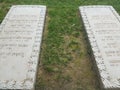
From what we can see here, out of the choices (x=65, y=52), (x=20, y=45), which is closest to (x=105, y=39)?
(x=65, y=52)

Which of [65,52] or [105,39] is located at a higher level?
[105,39]

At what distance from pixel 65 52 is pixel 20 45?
1.03 metres

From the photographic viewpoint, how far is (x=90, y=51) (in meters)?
5.63

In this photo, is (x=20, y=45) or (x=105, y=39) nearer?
(x=20, y=45)

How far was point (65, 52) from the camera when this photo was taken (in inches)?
225

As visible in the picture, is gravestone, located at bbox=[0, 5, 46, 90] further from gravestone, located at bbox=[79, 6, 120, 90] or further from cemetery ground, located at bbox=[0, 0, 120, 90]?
gravestone, located at bbox=[79, 6, 120, 90]

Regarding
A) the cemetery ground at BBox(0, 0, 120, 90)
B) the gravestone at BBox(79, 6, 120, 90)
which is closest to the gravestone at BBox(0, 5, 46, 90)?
the cemetery ground at BBox(0, 0, 120, 90)

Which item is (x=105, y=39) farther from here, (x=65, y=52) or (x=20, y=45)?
(x=20, y=45)

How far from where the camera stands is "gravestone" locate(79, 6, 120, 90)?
461 centimetres

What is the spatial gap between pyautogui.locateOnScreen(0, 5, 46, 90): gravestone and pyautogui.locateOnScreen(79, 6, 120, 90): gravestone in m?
1.22

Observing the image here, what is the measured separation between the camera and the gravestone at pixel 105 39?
4.61 meters

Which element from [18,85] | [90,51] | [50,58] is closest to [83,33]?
[90,51]

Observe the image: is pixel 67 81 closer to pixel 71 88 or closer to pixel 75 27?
pixel 71 88

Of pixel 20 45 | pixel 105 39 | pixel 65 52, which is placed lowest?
pixel 65 52
